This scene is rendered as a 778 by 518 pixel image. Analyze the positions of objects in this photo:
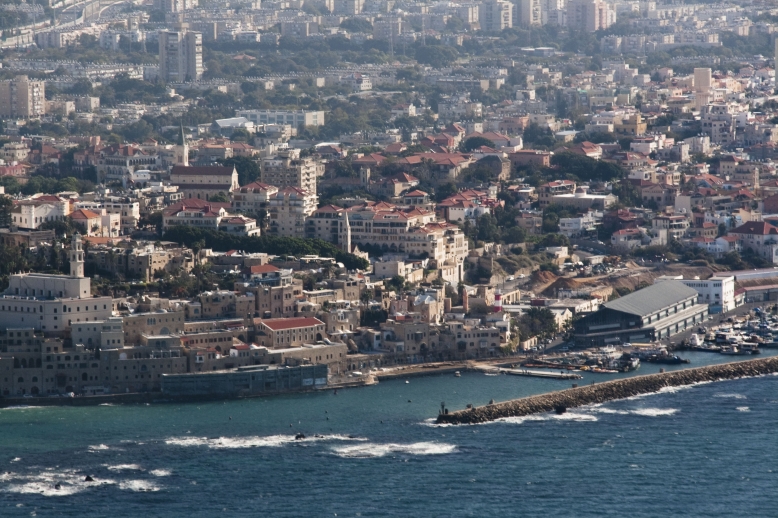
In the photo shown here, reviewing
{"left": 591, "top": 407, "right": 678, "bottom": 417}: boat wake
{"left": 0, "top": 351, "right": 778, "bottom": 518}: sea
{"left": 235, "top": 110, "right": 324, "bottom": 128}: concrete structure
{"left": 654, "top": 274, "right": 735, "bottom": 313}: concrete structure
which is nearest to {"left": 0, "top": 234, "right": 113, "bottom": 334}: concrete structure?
{"left": 0, "top": 351, "right": 778, "bottom": 518}: sea

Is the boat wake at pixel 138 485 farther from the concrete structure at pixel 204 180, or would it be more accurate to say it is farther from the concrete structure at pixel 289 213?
the concrete structure at pixel 204 180

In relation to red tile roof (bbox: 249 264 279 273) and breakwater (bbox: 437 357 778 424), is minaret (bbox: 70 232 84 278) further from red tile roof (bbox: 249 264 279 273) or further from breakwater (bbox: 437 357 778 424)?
breakwater (bbox: 437 357 778 424)

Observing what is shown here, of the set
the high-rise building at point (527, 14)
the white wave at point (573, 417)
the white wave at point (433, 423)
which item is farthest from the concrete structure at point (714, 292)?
the high-rise building at point (527, 14)

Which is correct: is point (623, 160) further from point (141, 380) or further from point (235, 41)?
point (235, 41)

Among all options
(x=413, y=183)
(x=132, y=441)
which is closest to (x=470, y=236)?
(x=413, y=183)

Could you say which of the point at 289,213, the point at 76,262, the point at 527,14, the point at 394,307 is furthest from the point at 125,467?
the point at 527,14

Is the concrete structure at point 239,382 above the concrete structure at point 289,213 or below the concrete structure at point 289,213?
→ below
